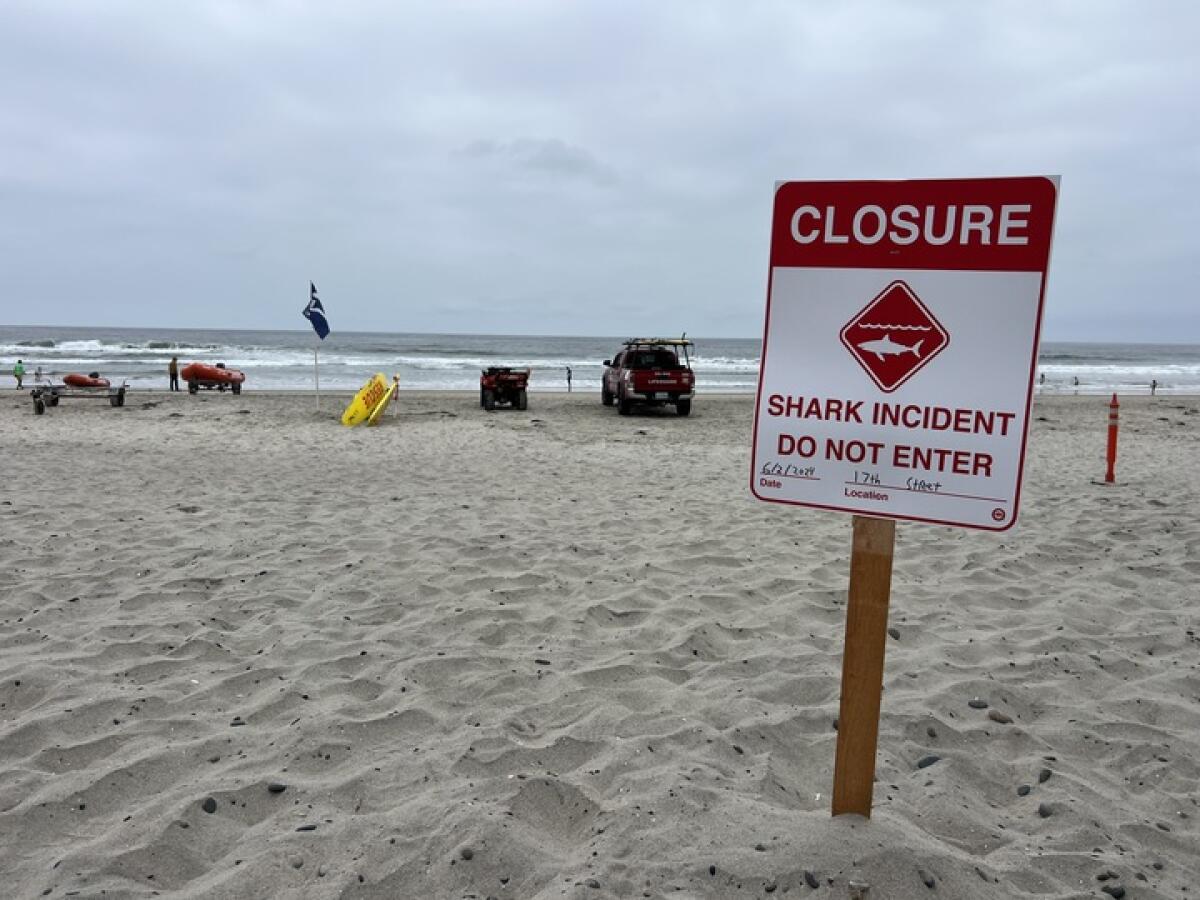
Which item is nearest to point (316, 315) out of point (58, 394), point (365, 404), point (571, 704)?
point (365, 404)

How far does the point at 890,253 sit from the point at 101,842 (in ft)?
9.48

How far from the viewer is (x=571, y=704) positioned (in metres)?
3.40

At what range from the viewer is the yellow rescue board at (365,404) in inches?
608

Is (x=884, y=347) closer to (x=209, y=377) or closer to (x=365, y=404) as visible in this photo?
(x=365, y=404)

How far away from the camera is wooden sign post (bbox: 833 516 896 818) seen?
221 centimetres

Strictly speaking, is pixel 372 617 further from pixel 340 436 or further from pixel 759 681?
pixel 340 436

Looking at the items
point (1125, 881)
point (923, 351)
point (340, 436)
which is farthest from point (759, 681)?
point (340, 436)

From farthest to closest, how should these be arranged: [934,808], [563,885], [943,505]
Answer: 1. [934,808]
2. [563,885]
3. [943,505]

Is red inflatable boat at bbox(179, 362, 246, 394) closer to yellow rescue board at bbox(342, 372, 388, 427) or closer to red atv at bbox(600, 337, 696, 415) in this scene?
yellow rescue board at bbox(342, 372, 388, 427)

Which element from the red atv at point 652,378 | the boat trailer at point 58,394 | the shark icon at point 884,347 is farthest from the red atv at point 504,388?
the shark icon at point 884,347

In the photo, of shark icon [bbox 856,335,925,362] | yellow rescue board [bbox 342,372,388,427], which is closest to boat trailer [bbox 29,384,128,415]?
yellow rescue board [bbox 342,372,388,427]

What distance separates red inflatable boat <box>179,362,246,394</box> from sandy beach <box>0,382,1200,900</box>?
58.8ft

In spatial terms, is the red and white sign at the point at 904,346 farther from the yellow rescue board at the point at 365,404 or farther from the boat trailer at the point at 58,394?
the boat trailer at the point at 58,394

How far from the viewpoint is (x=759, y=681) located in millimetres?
3650
